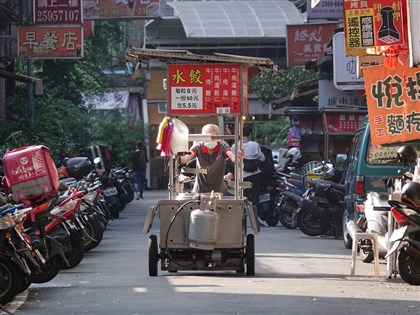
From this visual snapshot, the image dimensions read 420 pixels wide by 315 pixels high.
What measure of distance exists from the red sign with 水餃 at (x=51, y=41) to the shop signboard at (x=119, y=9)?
5.06 m

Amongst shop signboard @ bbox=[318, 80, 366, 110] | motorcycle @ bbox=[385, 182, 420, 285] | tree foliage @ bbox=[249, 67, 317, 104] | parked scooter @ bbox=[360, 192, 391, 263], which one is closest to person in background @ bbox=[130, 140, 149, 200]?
tree foliage @ bbox=[249, 67, 317, 104]

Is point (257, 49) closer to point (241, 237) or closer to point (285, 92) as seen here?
point (285, 92)

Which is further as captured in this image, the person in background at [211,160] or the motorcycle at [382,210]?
the person in background at [211,160]

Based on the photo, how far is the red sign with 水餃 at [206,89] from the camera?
1363 cm

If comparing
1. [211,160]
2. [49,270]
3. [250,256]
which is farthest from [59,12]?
[49,270]

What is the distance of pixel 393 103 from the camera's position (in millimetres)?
13047

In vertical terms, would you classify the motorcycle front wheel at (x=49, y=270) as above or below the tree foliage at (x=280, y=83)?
below

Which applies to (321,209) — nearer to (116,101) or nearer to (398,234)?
(398,234)

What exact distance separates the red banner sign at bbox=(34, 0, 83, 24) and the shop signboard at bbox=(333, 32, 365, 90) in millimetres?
5809

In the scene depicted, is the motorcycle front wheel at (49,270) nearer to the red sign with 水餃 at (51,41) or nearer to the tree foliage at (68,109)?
the tree foliage at (68,109)

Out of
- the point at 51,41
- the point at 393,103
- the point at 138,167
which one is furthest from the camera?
the point at 138,167

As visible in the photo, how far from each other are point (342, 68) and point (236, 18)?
20.0m

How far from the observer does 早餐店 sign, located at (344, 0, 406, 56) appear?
13211mm

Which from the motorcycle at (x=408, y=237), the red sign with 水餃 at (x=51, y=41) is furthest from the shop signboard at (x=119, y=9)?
the motorcycle at (x=408, y=237)
